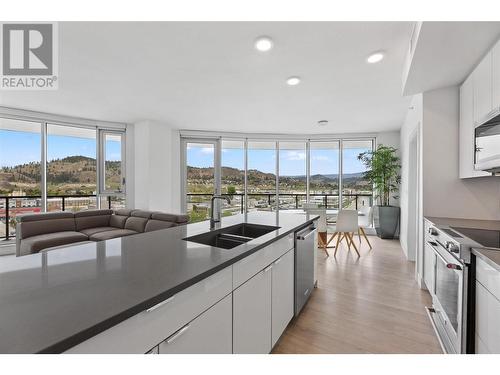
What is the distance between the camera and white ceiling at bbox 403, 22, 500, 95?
1686 mm

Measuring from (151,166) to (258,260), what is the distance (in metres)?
4.45

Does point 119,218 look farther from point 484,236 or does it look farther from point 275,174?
point 484,236

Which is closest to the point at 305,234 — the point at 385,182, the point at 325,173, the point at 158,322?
the point at 158,322

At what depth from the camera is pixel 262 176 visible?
21.7 feet

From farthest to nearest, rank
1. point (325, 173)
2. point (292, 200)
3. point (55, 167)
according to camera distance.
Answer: point (292, 200)
point (325, 173)
point (55, 167)

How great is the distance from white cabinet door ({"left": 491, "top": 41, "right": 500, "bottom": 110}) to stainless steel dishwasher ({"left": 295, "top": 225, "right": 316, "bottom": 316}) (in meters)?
1.74

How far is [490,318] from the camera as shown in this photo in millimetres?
1297

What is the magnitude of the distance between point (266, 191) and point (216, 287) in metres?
5.59

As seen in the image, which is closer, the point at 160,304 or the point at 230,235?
the point at 160,304

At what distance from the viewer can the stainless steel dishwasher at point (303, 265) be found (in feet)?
7.07

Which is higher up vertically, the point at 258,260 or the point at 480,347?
the point at 258,260

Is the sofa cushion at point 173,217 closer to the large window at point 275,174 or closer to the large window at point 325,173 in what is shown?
the large window at point 275,174

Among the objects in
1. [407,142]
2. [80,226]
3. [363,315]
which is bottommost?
[363,315]

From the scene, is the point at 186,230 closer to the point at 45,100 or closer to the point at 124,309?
the point at 124,309
